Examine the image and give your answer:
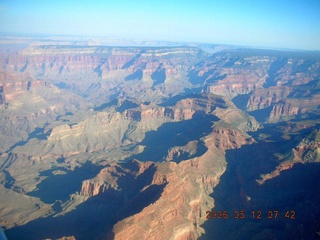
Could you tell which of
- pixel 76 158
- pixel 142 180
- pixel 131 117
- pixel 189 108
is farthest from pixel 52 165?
pixel 189 108

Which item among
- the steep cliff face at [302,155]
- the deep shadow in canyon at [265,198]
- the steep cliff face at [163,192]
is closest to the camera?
the steep cliff face at [163,192]
